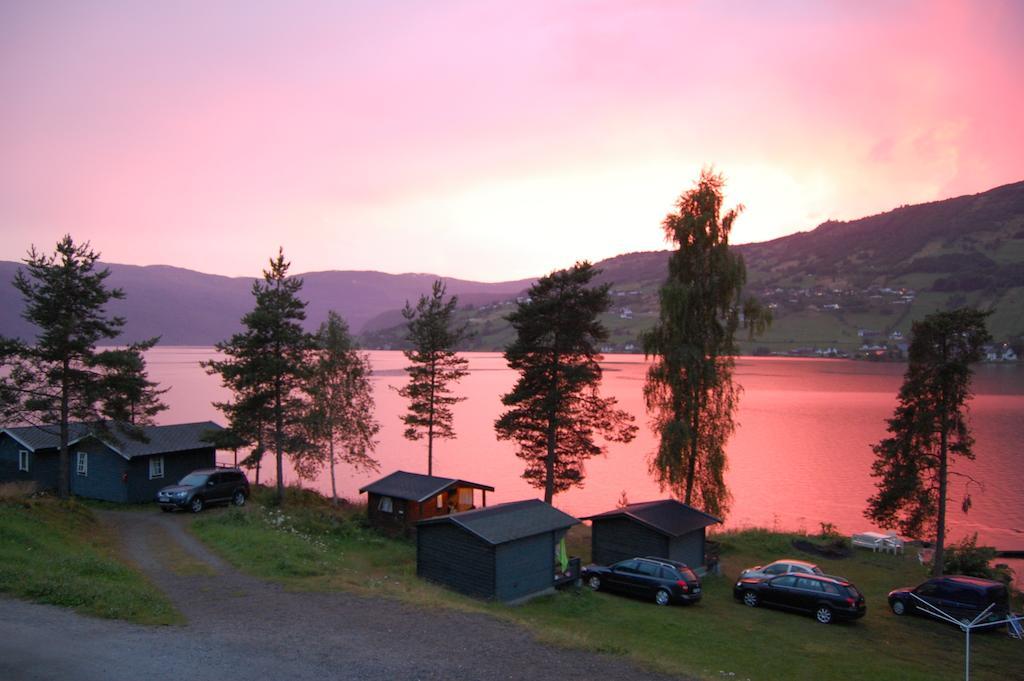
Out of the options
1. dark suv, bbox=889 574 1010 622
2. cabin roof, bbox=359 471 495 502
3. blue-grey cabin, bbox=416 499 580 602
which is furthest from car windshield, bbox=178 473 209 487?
dark suv, bbox=889 574 1010 622

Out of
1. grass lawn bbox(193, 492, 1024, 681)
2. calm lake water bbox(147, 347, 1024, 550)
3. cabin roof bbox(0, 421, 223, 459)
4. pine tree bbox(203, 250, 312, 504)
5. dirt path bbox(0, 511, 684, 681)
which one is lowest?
calm lake water bbox(147, 347, 1024, 550)

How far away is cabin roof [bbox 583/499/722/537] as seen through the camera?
24.6 meters

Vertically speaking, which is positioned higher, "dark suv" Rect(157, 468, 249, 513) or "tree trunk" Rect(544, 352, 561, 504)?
"tree trunk" Rect(544, 352, 561, 504)

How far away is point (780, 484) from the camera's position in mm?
47500

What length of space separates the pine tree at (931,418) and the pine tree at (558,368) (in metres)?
11.6

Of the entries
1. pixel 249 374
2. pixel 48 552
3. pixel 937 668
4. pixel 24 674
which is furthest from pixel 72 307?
pixel 937 668

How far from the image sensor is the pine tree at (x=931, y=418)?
990 inches

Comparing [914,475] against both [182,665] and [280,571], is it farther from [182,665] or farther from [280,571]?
[182,665]

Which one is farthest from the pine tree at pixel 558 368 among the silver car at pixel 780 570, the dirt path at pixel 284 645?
the dirt path at pixel 284 645

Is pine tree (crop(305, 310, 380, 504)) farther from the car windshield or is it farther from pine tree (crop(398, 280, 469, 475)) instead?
the car windshield

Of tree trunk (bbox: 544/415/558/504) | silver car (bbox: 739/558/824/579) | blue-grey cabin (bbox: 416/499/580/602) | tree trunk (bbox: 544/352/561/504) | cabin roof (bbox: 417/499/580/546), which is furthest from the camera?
tree trunk (bbox: 544/415/558/504)

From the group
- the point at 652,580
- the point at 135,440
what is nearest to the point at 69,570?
the point at 135,440

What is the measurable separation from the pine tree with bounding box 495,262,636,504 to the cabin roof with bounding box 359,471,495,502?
4.34m

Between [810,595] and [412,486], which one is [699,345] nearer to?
[810,595]
